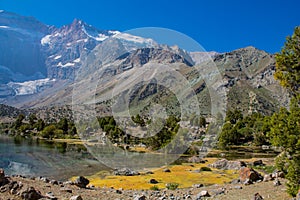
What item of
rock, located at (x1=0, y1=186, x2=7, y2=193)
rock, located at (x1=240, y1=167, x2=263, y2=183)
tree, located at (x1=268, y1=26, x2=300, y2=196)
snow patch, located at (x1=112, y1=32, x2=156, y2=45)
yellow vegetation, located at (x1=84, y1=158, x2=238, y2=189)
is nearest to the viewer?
tree, located at (x1=268, y1=26, x2=300, y2=196)

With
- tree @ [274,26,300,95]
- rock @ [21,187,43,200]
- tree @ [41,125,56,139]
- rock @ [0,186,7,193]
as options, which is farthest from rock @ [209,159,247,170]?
tree @ [41,125,56,139]

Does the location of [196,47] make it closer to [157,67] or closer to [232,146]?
[157,67]

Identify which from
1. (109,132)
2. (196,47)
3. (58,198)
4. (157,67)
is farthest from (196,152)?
(58,198)

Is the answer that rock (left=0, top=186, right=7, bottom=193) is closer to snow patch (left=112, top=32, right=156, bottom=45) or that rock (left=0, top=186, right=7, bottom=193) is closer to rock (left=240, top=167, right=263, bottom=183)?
snow patch (left=112, top=32, right=156, bottom=45)


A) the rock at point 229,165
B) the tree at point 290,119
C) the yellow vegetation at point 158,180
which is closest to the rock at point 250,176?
the yellow vegetation at point 158,180

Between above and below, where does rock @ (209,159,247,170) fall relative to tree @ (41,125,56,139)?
below

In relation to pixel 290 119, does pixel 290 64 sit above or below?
above

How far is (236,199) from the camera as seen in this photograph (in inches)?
755

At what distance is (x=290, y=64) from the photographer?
17672 millimetres

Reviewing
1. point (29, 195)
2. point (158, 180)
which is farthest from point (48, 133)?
point (29, 195)

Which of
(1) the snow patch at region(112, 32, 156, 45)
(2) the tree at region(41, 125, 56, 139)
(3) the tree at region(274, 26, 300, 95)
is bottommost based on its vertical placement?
(2) the tree at region(41, 125, 56, 139)

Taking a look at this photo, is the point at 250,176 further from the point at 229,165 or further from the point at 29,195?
the point at 229,165

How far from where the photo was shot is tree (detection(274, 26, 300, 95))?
57.4ft

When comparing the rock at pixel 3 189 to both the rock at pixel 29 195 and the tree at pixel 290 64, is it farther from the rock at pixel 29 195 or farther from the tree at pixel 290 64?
the tree at pixel 290 64
